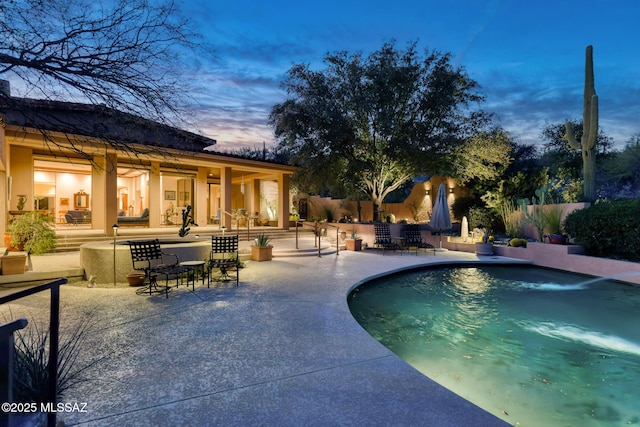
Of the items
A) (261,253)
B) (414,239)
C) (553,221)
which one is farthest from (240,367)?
(553,221)

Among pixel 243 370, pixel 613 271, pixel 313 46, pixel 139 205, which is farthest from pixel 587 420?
pixel 139 205

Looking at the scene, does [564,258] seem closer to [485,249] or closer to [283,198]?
[485,249]

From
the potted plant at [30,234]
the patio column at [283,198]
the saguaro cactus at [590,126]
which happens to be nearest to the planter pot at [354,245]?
the patio column at [283,198]

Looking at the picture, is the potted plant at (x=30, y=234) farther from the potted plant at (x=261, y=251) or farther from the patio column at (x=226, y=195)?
the patio column at (x=226, y=195)

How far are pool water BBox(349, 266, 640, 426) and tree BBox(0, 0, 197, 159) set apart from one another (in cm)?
450

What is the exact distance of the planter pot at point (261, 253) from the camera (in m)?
10.2

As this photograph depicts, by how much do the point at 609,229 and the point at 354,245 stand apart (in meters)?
8.05

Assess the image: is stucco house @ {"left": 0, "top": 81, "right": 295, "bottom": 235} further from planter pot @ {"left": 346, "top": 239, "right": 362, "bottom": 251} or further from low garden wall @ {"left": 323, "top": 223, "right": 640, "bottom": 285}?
low garden wall @ {"left": 323, "top": 223, "right": 640, "bottom": 285}

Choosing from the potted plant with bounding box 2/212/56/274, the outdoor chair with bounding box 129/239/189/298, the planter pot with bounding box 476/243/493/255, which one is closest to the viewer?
the outdoor chair with bounding box 129/239/189/298

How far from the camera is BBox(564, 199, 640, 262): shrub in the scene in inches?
359

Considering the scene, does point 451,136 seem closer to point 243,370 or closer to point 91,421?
point 243,370

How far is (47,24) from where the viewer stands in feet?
10.3

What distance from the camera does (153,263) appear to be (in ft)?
25.4

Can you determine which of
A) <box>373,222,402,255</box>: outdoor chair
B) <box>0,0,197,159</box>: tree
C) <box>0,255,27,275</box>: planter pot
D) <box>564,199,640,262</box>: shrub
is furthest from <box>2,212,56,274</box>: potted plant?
<box>564,199,640,262</box>: shrub
